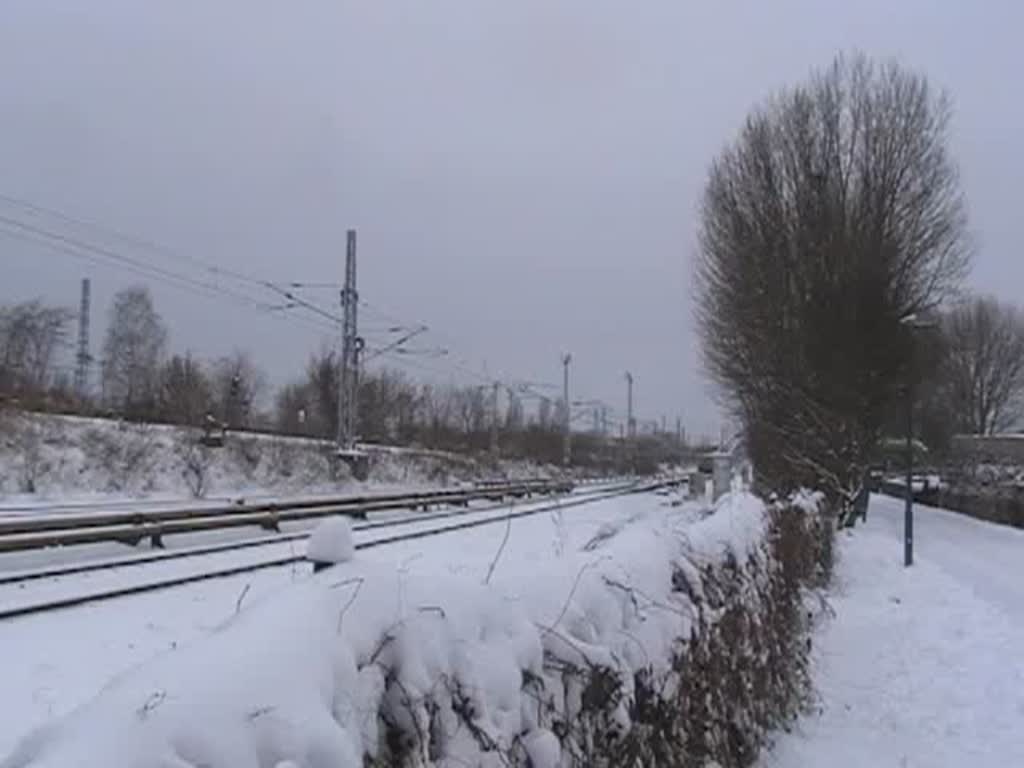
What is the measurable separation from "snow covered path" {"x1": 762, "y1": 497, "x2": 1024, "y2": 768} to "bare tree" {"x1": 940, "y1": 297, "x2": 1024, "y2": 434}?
77502 millimetres

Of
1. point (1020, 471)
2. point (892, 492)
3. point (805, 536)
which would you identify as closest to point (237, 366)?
point (892, 492)

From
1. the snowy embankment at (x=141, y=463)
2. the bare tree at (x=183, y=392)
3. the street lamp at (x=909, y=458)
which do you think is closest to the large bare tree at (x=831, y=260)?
the street lamp at (x=909, y=458)

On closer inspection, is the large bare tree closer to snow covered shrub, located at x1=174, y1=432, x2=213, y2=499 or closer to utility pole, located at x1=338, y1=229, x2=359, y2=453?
utility pole, located at x1=338, y1=229, x2=359, y2=453

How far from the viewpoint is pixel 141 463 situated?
40.7 metres

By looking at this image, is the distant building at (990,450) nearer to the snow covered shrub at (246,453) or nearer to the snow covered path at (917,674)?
the snow covered shrub at (246,453)

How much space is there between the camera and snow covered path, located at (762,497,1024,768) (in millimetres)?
7457

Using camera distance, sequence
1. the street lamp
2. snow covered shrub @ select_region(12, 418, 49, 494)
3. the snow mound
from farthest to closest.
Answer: snow covered shrub @ select_region(12, 418, 49, 494), the street lamp, the snow mound

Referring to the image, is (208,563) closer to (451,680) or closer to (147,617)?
(147,617)

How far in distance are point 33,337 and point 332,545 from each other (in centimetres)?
7855

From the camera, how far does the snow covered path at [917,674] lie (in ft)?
24.5

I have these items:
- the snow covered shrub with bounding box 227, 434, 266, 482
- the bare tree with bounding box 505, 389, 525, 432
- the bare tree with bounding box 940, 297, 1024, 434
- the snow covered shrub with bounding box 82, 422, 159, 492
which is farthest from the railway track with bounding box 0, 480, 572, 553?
the bare tree with bounding box 940, 297, 1024, 434

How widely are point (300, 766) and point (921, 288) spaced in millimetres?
38583

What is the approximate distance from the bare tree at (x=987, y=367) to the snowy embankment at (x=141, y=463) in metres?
61.2

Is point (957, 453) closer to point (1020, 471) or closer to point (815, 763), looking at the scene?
point (1020, 471)
